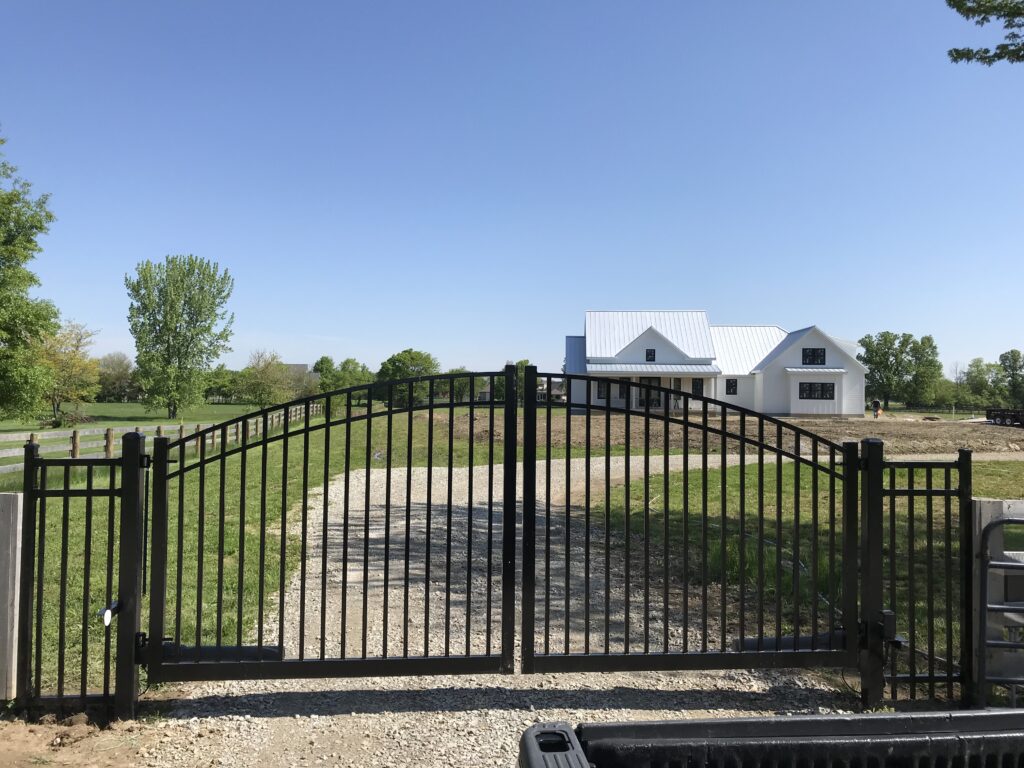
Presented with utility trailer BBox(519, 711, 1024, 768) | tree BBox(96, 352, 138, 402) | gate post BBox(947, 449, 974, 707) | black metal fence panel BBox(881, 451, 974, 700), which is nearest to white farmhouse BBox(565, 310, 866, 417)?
black metal fence panel BBox(881, 451, 974, 700)

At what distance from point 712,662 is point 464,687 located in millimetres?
1626

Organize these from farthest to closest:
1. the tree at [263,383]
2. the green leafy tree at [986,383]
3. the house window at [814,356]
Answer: the green leafy tree at [986,383] → the house window at [814,356] → the tree at [263,383]

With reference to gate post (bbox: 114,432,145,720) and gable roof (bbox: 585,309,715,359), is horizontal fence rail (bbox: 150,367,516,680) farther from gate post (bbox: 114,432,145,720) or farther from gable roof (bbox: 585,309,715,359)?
gable roof (bbox: 585,309,715,359)

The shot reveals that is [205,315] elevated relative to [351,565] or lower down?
elevated

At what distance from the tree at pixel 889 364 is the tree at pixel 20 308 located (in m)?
74.7

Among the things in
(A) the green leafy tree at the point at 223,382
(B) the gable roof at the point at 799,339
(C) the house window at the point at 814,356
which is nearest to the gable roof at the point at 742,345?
(B) the gable roof at the point at 799,339

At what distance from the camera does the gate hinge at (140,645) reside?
3826mm

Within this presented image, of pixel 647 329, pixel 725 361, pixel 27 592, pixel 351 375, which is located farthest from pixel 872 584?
pixel 351 375

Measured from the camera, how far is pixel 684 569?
4.01 meters

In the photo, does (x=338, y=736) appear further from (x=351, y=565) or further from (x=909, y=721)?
(x=351, y=565)

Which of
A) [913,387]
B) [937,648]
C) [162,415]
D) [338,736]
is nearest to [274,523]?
[338,736]

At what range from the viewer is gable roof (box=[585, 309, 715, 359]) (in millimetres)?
48250

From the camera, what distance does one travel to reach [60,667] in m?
3.65

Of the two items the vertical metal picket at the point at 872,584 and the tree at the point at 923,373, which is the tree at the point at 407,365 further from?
the vertical metal picket at the point at 872,584
